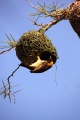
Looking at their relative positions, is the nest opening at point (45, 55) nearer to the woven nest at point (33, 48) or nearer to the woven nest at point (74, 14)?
the woven nest at point (33, 48)

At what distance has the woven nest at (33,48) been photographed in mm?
2893

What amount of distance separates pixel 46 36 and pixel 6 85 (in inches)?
24.9

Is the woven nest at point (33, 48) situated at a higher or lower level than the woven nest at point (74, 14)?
lower

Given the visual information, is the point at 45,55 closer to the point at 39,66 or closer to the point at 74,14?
the point at 39,66

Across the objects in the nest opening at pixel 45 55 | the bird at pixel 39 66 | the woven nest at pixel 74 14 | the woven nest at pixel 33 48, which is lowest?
the bird at pixel 39 66

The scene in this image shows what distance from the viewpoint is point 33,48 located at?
290 centimetres

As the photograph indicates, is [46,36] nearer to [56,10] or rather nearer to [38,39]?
[38,39]

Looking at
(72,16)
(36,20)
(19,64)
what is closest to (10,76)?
(19,64)

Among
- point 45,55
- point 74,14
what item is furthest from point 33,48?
point 74,14

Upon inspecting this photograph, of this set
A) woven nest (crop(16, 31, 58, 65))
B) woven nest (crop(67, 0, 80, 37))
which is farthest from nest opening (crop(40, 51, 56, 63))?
woven nest (crop(67, 0, 80, 37))

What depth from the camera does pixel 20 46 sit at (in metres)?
2.95

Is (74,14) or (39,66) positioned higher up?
(74,14)

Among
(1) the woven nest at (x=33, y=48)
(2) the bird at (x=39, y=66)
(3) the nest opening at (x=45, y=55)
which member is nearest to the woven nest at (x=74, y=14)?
(1) the woven nest at (x=33, y=48)

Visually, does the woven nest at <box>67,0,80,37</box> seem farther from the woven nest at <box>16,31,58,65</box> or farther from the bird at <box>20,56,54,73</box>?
the bird at <box>20,56,54,73</box>
